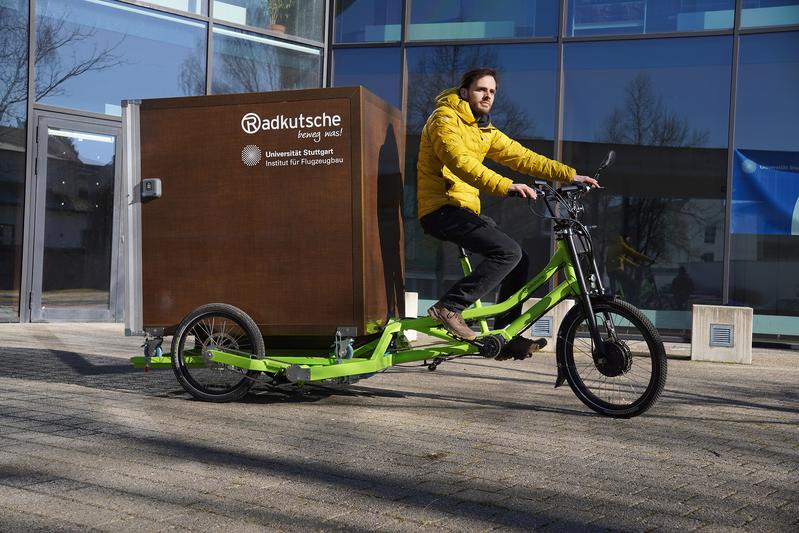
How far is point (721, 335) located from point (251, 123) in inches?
231

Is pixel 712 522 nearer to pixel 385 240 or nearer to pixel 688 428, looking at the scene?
pixel 688 428

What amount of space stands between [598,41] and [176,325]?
8.30 meters

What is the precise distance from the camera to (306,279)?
5.99 m

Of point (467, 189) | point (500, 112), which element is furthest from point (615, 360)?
point (500, 112)

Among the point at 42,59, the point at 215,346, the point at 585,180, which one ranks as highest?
the point at 42,59

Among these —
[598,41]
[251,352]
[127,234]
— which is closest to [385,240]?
[251,352]

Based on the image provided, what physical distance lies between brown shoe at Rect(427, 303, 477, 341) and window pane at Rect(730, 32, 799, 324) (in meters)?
7.13

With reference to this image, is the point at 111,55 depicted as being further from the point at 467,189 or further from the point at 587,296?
the point at 587,296

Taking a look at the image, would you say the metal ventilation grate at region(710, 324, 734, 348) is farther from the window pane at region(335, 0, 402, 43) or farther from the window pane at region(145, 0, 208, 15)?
the window pane at region(145, 0, 208, 15)

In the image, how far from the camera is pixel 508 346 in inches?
233

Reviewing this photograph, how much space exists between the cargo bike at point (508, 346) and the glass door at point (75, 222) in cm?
651

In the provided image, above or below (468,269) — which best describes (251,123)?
above

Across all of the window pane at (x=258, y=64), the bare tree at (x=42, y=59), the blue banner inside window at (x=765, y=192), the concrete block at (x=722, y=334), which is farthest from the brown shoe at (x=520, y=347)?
the window pane at (x=258, y=64)

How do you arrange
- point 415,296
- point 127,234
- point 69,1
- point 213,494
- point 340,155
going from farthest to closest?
point 69,1
point 415,296
point 127,234
point 340,155
point 213,494
